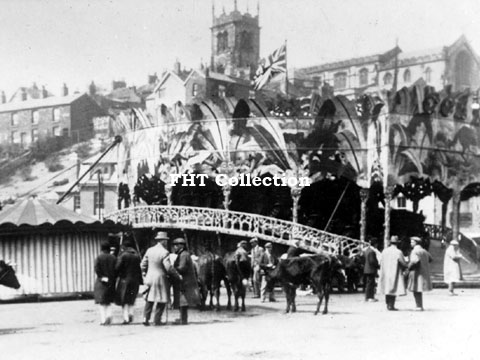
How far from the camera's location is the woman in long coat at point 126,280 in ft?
47.3

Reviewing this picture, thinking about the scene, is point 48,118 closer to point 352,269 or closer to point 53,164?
point 53,164

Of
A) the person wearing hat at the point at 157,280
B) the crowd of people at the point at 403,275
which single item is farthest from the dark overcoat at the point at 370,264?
the person wearing hat at the point at 157,280

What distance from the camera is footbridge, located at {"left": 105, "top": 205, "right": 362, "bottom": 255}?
26312 mm

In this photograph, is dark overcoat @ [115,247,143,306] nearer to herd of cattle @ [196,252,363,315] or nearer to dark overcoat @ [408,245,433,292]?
herd of cattle @ [196,252,363,315]

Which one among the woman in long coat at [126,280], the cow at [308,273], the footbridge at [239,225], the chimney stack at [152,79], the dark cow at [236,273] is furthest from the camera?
the chimney stack at [152,79]

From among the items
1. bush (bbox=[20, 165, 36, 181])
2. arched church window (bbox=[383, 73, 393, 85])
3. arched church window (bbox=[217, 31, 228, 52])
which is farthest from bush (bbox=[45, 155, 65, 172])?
arched church window (bbox=[383, 73, 393, 85])

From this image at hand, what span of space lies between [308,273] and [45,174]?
68256 mm

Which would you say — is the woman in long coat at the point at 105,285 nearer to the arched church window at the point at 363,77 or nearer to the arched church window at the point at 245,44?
the arched church window at the point at 245,44

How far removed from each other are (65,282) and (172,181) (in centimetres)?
1122

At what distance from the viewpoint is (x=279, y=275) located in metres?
16.5

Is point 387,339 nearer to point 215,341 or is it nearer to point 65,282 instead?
point 215,341

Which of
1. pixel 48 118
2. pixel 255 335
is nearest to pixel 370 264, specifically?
pixel 255 335

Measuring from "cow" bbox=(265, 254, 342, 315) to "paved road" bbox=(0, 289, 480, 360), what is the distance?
62 cm

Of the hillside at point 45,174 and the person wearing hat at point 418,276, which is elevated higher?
the hillside at point 45,174
